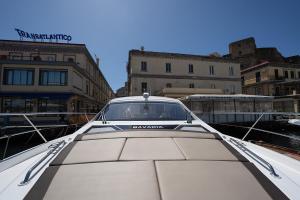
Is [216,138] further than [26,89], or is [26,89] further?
[26,89]

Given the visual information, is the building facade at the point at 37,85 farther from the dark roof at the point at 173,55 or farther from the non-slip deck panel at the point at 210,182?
the non-slip deck panel at the point at 210,182

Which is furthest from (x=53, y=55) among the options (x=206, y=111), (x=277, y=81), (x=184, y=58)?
(x=277, y=81)

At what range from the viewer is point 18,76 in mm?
24109

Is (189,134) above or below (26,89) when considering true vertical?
below

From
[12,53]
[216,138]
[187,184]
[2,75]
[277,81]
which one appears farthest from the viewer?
[277,81]

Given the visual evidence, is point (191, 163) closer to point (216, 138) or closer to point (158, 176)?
point (158, 176)

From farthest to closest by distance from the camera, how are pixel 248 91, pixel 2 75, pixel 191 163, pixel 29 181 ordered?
pixel 248 91 → pixel 2 75 → pixel 191 163 → pixel 29 181

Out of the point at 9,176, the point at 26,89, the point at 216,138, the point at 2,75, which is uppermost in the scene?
the point at 2,75

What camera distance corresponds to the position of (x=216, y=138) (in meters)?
2.03

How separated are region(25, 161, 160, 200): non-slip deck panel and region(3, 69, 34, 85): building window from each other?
26.3 meters

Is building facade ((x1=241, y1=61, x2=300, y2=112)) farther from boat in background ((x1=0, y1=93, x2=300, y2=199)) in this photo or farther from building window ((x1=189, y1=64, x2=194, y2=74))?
boat in background ((x1=0, y1=93, x2=300, y2=199))

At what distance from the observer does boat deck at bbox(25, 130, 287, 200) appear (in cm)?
116

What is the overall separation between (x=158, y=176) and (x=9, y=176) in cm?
105

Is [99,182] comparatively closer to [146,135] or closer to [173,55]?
[146,135]
